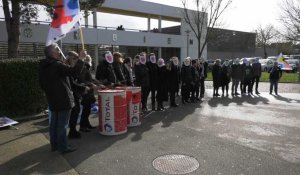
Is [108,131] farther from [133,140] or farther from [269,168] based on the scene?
[269,168]

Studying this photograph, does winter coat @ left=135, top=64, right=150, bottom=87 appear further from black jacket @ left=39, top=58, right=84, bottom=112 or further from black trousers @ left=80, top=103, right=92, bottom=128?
black jacket @ left=39, top=58, right=84, bottom=112

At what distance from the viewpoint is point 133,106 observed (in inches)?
291

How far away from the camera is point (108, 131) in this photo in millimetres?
6570

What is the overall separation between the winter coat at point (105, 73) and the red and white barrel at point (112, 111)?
1272 mm

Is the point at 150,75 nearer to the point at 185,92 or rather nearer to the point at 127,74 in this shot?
the point at 127,74

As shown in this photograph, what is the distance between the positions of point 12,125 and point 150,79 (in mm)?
4592

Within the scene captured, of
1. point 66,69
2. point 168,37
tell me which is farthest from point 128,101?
point 168,37

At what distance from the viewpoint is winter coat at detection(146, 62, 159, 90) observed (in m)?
9.80

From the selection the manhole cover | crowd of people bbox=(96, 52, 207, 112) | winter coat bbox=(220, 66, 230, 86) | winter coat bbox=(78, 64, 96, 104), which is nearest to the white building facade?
crowd of people bbox=(96, 52, 207, 112)

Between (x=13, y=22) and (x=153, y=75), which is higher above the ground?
(x=13, y=22)

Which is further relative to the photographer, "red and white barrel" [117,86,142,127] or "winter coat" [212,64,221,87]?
"winter coat" [212,64,221,87]

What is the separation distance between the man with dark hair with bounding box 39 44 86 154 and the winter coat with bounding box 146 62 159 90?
15.0 ft

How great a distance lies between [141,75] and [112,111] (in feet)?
10.0

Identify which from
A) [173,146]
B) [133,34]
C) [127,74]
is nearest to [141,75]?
[127,74]
